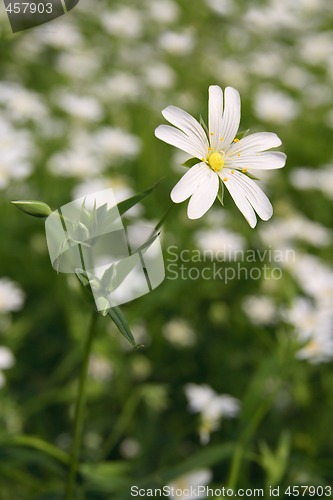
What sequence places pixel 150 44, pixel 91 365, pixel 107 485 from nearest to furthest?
pixel 107 485 → pixel 91 365 → pixel 150 44

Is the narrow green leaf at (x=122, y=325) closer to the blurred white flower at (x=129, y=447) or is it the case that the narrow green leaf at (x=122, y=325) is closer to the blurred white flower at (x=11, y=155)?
the blurred white flower at (x=129, y=447)

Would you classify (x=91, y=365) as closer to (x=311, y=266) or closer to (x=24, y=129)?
(x=311, y=266)

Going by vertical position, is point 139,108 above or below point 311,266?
above

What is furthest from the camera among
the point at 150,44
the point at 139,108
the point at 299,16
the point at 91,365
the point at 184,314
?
the point at 299,16

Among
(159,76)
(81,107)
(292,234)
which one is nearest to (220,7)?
(159,76)

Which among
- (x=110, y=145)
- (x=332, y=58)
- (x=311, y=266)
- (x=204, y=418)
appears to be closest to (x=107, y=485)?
(x=204, y=418)

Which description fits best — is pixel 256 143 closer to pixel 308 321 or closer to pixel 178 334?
Answer: pixel 308 321
